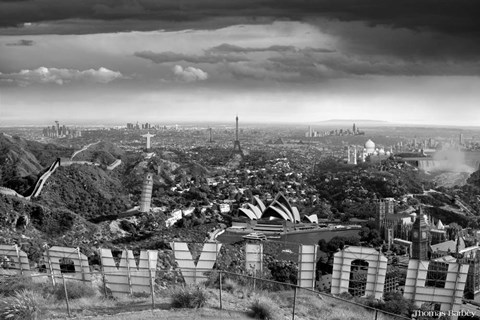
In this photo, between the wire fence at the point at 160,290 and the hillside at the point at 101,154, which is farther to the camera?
the hillside at the point at 101,154

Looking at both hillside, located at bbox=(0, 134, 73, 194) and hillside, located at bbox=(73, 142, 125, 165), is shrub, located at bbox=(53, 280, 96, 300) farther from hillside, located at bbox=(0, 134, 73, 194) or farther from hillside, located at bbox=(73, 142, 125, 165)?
hillside, located at bbox=(73, 142, 125, 165)

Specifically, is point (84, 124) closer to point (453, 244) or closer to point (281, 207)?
point (281, 207)

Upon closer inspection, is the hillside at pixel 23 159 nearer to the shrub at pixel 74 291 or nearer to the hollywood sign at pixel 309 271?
the hollywood sign at pixel 309 271

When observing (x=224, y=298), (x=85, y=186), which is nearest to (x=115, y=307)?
(x=224, y=298)

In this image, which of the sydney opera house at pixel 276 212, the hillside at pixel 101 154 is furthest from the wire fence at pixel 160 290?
the hillside at pixel 101 154

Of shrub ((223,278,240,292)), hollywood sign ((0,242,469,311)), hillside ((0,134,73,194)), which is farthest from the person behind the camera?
hillside ((0,134,73,194))

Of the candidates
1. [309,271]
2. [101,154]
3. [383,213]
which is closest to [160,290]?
[309,271]

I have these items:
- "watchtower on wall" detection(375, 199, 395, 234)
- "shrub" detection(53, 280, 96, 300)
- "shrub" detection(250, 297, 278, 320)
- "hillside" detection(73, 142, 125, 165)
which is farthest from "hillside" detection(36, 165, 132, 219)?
"shrub" detection(250, 297, 278, 320)
